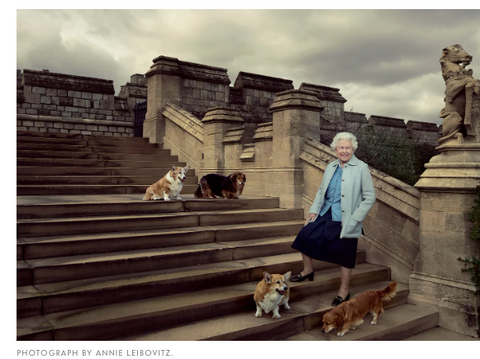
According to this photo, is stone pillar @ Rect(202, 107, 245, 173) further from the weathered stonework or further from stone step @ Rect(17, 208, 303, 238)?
the weathered stonework

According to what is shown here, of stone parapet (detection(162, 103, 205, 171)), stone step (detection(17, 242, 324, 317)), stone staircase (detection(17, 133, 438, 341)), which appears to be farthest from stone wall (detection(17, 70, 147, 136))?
stone step (detection(17, 242, 324, 317))

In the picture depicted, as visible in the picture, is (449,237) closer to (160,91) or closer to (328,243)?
(328,243)

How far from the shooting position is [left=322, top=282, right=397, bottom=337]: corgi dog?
411cm

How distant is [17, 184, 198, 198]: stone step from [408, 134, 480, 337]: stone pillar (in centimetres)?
531

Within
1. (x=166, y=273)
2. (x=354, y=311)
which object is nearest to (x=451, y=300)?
(x=354, y=311)

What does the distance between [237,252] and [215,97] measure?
850cm

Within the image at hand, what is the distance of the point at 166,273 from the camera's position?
462 cm

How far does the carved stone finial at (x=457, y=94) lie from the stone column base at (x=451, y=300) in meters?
1.86

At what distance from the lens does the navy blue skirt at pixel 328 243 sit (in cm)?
439

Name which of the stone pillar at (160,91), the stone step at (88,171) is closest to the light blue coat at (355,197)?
the stone step at (88,171)

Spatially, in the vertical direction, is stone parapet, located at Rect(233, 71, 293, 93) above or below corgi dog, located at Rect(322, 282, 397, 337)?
above

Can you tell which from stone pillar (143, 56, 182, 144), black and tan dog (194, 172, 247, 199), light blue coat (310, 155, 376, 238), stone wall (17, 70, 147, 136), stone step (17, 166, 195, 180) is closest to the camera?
light blue coat (310, 155, 376, 238)

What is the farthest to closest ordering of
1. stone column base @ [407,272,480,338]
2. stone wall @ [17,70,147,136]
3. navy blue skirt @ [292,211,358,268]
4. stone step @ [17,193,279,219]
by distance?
stone wall @ [17,70,147,136], stone step @ [17,193,279,219], stone column base @ [407,272,480,338], navy blue skirt @ [292,211,358,268]

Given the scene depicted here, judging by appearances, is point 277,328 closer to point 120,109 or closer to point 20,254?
point 20,254
